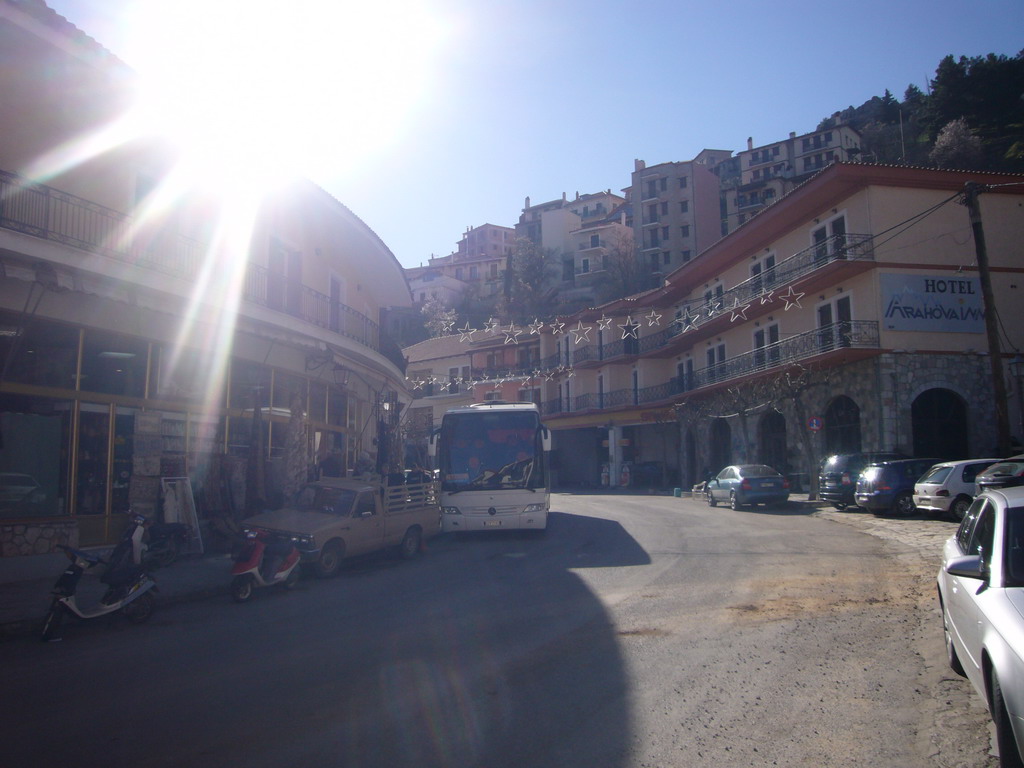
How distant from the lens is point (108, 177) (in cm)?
1377

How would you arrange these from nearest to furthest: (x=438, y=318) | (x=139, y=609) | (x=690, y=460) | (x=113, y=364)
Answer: (x=139, y=609) → (x=113, y=364) → (x=690, y=460) → (x=438, y=318)

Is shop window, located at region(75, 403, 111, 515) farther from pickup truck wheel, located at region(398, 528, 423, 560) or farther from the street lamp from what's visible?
the street lamp

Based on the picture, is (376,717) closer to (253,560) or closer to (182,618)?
(182,618)

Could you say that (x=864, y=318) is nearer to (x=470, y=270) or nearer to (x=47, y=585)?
(x=47, y=585)

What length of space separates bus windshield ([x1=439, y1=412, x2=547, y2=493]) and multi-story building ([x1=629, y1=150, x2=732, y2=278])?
59.4 metres

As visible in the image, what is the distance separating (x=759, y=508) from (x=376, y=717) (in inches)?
907

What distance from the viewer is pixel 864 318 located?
1084 inches

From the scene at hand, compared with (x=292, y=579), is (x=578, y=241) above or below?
above

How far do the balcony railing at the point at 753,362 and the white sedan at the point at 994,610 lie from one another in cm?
2280

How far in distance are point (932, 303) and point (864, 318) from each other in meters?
2.41

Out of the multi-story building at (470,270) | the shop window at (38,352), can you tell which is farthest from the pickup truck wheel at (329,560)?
the multi-story building at (470,270)

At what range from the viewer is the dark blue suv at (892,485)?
1983 cm

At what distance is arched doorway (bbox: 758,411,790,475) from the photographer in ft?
114

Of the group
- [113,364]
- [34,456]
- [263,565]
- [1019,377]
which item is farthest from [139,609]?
[1019,377]
